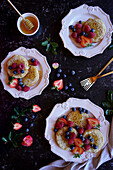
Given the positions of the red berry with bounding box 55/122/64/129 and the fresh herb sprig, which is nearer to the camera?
the red berry with bounding box 55/122/64/129

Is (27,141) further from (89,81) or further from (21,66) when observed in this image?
(89,81)

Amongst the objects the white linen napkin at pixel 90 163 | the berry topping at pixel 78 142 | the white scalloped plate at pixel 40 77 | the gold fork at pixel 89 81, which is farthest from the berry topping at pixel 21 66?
the white linen napkin at pixel 90 163

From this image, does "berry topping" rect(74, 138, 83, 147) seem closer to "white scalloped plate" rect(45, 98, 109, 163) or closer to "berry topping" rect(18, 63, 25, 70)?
"white scalloped plate" rect(45, 98, 109, 163)

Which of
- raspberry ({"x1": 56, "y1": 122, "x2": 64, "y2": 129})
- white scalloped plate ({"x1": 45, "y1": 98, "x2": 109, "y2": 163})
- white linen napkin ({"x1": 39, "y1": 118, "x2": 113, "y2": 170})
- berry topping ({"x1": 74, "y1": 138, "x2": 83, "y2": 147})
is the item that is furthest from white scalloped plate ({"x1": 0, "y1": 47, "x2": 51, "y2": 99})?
white linen napkin ({"x1": 39, "y1": 118, "x2": 113, "y2": 170})

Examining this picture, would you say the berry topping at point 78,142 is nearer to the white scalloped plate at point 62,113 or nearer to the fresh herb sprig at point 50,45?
the white scalloped plate at point 62,113

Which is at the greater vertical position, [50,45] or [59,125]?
[50,45]

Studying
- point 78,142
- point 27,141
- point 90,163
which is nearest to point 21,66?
point 27,141
